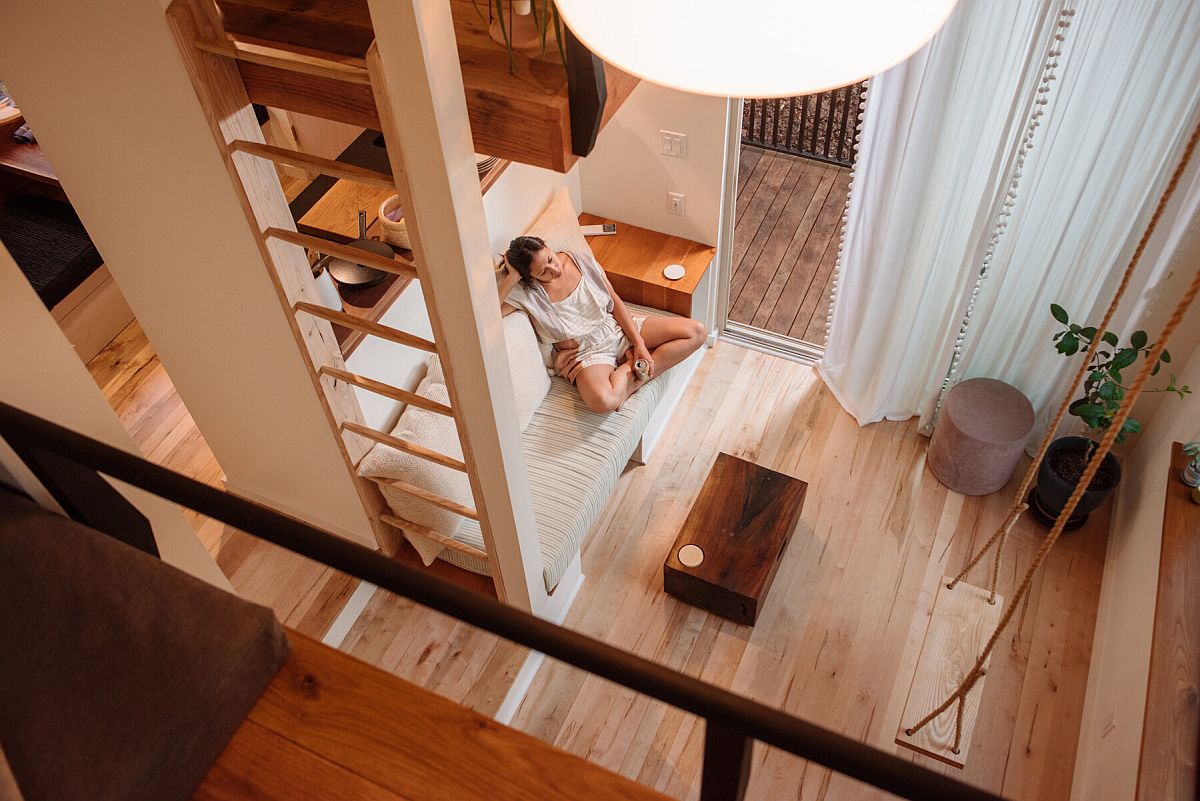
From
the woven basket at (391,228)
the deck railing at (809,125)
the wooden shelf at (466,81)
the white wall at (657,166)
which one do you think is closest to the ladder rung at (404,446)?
the woven basket at (391,228)

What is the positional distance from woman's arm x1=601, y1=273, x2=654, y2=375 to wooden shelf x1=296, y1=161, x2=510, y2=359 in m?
0.74

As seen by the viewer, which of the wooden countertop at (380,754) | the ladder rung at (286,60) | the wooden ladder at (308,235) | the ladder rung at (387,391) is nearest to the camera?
the wooden countertop at (380,754)

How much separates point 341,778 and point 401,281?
230 centimetres

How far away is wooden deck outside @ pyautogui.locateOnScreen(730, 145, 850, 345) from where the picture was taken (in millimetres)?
4684

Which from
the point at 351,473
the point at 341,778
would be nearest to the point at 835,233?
the point at 351,473

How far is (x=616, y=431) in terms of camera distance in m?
3.68

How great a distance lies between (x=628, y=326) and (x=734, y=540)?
104 centimetres

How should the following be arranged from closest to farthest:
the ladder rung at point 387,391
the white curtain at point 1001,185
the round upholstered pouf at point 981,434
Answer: the ladder rung at point 387,391 < the white curtain at point 1001,185 < the round upholstered pouf at point 981,434

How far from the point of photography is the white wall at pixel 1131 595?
9.09 ft

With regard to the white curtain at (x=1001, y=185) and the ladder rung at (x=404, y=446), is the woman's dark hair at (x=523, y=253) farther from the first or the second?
the white curtain at (x=1001, y=185)

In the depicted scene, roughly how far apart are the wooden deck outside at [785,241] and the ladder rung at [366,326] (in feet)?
8.03

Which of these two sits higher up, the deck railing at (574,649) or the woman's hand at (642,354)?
the deck railing at (574,649)

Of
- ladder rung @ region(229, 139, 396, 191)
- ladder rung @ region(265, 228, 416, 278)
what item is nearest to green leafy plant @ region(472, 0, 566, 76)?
ladder rung @ region(229, 139, 396, 191)

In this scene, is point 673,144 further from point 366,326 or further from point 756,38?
point 756,38
